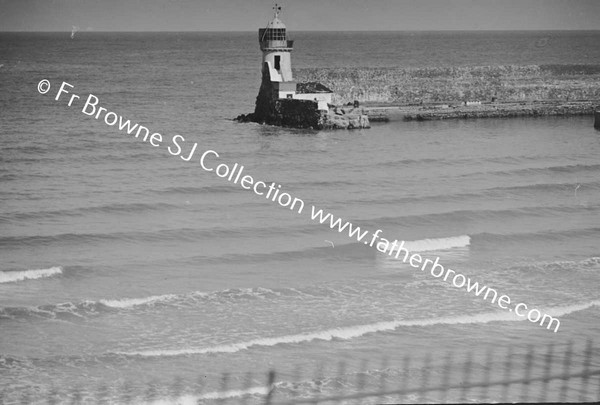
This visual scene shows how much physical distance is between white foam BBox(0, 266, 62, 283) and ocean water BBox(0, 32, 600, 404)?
0.06 meters

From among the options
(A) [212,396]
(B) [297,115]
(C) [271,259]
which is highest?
(B) [297,115]

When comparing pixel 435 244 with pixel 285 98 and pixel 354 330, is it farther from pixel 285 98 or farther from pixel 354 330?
pixel 285 98

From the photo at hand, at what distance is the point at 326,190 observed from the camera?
30.9 meters

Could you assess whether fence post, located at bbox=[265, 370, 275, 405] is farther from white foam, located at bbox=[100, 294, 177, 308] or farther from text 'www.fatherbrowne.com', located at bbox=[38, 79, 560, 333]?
text 'www.fatherbrowne.com', located at bbox=[38, 79, 560, 333]

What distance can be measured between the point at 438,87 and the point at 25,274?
4525 cm

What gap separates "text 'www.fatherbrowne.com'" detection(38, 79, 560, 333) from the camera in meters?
18.1

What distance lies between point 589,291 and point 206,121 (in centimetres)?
3469

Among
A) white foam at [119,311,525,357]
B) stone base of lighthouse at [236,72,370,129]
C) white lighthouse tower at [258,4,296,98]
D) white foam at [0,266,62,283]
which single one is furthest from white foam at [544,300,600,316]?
white lighthouse tower at [258,4,296,98]

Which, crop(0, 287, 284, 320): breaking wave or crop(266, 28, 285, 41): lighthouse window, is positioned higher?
crop(266, 28, 285, 41): lighthouse window

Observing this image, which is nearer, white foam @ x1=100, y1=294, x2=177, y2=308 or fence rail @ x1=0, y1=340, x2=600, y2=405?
fence rail @ x1=0, y1=340, x2=600, y2=405

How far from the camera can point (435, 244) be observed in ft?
75.8

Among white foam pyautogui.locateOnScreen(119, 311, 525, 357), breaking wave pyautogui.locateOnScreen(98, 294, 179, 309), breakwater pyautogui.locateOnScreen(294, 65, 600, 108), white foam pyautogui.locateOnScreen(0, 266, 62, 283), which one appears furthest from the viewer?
breakwater pyautogui.locateOnScreen(294, 65, 600, 108)

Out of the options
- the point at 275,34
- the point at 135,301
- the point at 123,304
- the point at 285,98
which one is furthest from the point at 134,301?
the point at 275,34

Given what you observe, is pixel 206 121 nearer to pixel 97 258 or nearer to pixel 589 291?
pixel 97 258
